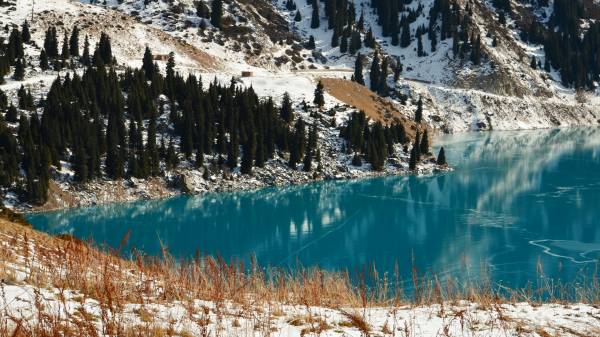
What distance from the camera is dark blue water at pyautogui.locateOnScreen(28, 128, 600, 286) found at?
1556 inches

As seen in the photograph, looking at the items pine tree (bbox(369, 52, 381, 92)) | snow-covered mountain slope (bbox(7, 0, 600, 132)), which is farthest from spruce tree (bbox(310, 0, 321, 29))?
pine tree (bbox(369, 52, 381, 92))

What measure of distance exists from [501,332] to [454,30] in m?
151

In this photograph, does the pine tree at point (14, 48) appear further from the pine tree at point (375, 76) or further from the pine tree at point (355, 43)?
the pine tree at point (355, 43)

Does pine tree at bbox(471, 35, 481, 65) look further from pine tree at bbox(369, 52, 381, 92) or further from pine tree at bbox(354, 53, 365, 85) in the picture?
pine tree at bbox(354, 53, 365, 85)

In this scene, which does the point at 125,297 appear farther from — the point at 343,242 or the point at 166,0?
the point at 166,0

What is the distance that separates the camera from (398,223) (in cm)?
5284

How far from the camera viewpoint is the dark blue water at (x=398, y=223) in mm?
39531

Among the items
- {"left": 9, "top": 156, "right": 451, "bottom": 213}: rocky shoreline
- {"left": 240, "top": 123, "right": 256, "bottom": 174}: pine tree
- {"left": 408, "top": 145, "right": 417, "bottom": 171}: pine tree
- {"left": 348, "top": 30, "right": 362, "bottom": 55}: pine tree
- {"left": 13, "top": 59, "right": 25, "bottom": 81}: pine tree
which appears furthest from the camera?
{"left": 348, "top": 30, "right": 362, "bottom": 55}: pine tree

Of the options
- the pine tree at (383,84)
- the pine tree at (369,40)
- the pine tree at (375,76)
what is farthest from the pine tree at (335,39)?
the pine tree at (383,84)

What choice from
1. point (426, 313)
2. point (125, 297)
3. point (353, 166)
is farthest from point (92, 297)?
point (353, 166)

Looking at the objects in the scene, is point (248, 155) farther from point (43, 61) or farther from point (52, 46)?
point (52, 46)

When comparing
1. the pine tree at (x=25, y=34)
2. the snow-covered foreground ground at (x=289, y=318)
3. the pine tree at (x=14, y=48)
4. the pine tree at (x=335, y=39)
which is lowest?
the snow-covered foreground ground at (x=289, y=318)

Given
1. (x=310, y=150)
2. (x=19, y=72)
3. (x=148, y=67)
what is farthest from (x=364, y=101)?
(x=19, y=72)

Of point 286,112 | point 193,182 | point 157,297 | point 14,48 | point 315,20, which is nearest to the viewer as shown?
point 157,297
